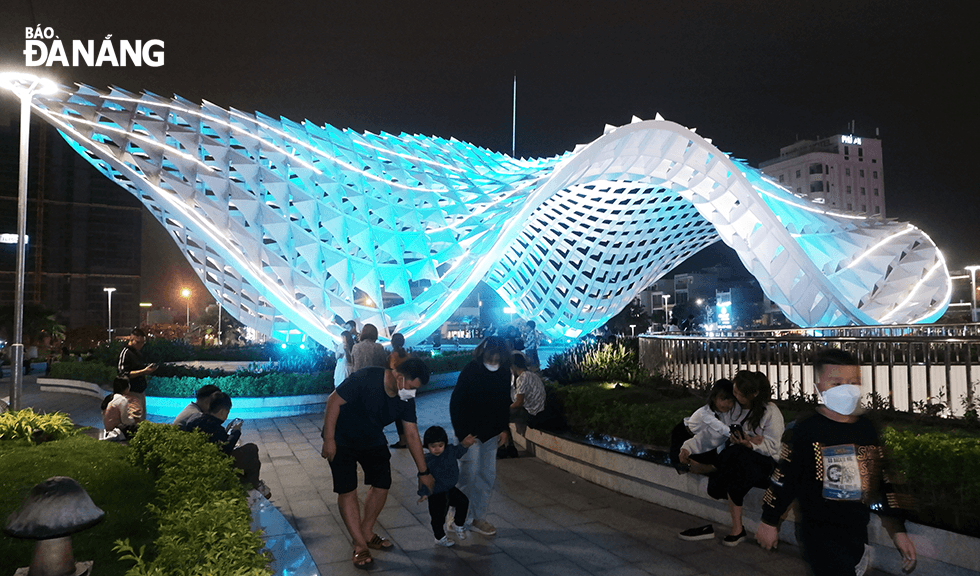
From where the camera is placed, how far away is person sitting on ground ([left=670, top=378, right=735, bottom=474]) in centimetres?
580

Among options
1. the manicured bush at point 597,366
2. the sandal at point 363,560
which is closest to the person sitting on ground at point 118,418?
the sandal at point 363,560

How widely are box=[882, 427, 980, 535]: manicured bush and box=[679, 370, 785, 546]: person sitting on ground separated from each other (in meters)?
0.92

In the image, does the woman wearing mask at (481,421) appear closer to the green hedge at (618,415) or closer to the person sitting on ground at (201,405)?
the green hedge at (618,415)

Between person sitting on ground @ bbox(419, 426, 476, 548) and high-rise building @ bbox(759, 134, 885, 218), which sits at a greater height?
high-rise building @ bbox(759, 134, 885, 218)

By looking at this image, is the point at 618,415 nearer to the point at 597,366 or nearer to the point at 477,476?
the point at 477,476

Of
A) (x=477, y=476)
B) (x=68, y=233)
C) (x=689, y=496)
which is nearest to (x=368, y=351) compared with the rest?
(x=477, y=476)

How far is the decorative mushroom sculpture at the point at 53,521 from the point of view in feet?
13.0

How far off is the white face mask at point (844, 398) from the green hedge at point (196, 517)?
9.57 ft

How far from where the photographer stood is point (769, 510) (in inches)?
143

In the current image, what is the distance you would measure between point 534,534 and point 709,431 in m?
1.85

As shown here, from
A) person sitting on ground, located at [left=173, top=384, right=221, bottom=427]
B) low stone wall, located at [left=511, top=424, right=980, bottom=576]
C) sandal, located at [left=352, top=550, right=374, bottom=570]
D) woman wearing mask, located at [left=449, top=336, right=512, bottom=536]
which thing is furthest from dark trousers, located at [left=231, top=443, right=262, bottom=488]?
low stone wall, located at [left=511, top=424, right=980, bottom=576]

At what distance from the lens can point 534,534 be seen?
6047mm

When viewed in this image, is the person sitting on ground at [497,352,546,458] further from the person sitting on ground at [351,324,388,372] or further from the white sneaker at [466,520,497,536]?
the white sneaker at [466,520,497,536]

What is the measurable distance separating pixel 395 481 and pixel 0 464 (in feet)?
13.6
